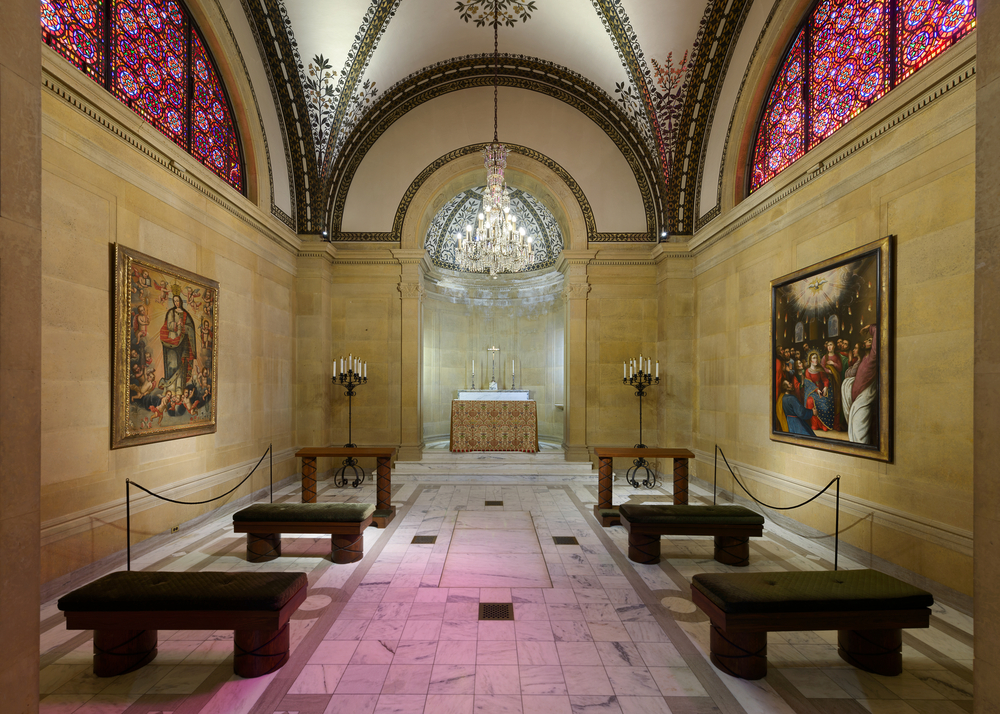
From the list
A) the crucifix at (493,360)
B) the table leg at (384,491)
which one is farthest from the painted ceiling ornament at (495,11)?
the table leg at (384,491)

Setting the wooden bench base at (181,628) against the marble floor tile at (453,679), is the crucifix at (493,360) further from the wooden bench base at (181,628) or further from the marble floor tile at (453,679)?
the wooden bench base at (181,628)

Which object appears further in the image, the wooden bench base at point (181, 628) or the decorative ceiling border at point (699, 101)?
the decorative ceiling border at point (699, 101)

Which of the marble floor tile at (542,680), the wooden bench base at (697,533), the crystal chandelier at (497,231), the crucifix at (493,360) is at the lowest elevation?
the marble floor tile at (542,680)

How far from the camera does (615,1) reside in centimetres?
766

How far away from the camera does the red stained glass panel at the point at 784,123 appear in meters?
6.64

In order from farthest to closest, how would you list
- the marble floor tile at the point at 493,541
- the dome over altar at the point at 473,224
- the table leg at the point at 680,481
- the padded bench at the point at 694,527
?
the dome over altar at the point at 473,224 < the table leg at the point at 680,481 < the marble floor tile at the point at 493,541 < the padded bench at the point at 694,527

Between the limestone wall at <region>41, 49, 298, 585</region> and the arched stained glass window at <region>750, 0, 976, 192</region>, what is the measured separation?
8.21m

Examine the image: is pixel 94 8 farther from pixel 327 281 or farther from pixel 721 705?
pixel 721 705

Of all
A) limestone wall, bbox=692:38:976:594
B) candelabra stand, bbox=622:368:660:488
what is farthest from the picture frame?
candelabra stand, bbox=622:368:660:488

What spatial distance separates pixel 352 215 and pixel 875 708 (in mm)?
10799

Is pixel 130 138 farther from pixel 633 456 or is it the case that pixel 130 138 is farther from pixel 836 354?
pixel 836 354

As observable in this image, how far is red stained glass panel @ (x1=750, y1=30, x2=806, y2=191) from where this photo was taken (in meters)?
6.64

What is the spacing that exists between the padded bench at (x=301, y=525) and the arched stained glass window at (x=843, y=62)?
7.42 meters

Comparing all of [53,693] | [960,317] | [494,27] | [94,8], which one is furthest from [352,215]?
[960,317]
